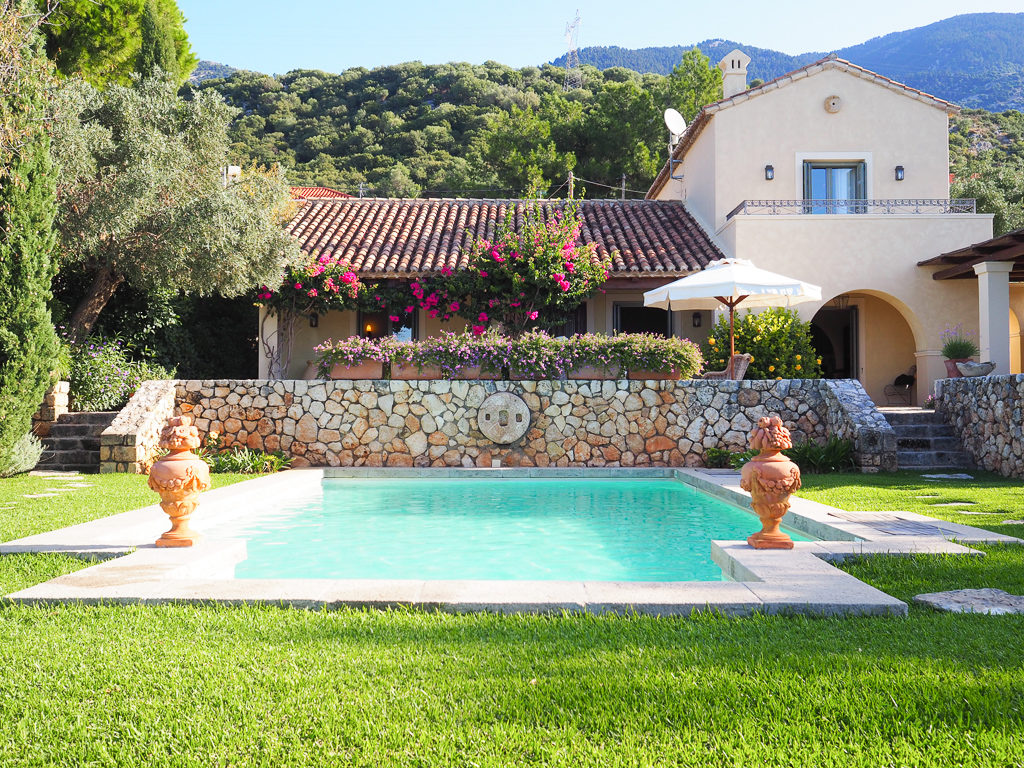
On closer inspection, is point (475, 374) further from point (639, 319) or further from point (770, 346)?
point (639, 319)

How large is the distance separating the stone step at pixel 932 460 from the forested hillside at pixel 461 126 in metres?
18.0

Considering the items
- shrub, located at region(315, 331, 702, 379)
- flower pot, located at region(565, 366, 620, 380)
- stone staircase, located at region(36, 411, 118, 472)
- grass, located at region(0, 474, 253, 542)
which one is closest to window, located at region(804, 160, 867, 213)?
shrub, located at region(315, 331, 702, 379)

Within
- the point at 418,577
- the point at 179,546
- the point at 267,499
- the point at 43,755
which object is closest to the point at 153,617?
the point at 43,755

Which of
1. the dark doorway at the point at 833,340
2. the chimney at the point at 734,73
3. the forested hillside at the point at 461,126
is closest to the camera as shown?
the dark doorway at the point at 833,340

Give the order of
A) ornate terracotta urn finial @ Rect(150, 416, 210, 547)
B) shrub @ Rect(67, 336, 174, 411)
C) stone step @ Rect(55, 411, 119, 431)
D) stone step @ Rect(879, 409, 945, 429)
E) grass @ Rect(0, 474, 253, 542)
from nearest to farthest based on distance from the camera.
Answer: ornate terracotta urn finial @ Rect(150, 416, 210, 547), grass @ Rect(0, 474, 253, 542), stone step @ Rect(55, 411, 119, 431), stone step @ Rect(879, 409, 945, 429), shrub @ Rect(67, 336, 174, 411)

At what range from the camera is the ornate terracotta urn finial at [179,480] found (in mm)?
5324

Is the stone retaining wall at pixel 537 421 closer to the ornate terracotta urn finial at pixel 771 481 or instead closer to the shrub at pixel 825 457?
the shrub at pixel 825 457

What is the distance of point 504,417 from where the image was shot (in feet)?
42.1

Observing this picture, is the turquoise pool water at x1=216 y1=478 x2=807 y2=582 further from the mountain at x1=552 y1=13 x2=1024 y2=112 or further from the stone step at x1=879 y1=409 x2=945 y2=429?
the mountain at x1=552 y1=13 x2=1024 y2=112

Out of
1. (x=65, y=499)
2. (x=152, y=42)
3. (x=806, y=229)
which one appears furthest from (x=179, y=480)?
(x=152, y=42)

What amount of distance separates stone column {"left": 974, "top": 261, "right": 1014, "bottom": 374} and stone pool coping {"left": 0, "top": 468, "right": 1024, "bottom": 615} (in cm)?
959

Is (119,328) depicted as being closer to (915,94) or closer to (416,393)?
(416,393)

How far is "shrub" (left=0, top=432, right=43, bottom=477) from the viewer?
34.6ft

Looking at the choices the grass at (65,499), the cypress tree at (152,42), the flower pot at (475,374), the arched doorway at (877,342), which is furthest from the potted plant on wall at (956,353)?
the cypress tree at (152,42)
